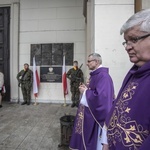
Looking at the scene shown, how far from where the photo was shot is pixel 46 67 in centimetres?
829

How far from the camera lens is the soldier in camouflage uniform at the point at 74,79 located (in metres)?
7.60

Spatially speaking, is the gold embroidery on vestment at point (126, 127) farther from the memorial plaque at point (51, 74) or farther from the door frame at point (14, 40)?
the door frame at point (14, 40)

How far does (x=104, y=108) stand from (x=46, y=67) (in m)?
5.90

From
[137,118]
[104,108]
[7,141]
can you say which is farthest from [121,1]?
[7,141]

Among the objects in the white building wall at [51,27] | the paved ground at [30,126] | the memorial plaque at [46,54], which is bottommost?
the paved ground at [30,126]

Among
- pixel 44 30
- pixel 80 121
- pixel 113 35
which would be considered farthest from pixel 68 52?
pixel 80 121

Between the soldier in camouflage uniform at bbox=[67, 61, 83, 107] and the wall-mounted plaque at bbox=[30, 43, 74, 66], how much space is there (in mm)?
524

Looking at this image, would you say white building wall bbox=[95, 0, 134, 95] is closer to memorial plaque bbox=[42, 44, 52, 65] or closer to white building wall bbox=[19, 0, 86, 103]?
white building wall bbox=[19, 0, 86, 103]

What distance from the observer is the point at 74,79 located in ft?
24.9

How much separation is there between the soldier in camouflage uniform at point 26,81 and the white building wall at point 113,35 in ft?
15.4

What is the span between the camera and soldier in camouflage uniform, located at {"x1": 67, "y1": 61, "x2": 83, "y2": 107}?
7602mm

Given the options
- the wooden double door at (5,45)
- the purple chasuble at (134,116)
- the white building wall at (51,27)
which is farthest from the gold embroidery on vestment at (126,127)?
the wooden double door at (5,45)

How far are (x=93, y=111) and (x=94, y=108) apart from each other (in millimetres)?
49

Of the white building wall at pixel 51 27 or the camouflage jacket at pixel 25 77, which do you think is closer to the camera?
the camouflage jacket at pixel 25 77
